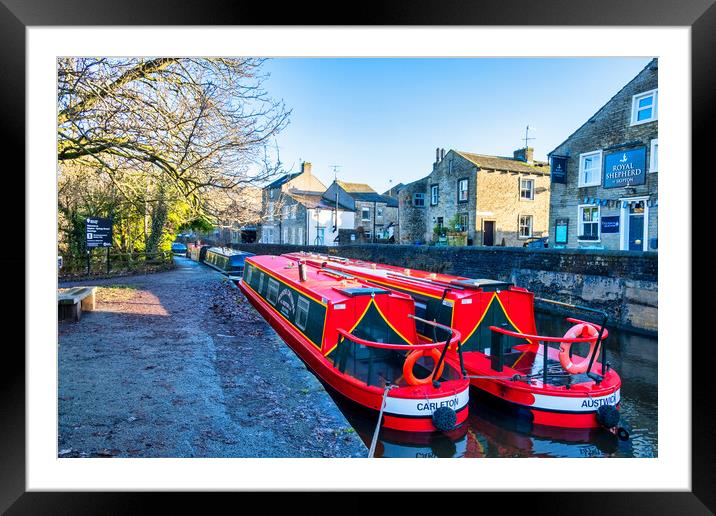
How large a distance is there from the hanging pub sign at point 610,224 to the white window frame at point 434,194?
10625 mm

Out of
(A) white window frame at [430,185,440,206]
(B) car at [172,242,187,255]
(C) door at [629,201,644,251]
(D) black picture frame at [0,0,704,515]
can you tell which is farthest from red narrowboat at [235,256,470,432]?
(B) car at [172,242,187,255]

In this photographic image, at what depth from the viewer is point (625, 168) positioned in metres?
13.5

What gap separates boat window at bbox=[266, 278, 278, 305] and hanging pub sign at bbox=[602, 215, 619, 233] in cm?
999

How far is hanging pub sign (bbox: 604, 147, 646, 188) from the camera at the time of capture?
1266cm

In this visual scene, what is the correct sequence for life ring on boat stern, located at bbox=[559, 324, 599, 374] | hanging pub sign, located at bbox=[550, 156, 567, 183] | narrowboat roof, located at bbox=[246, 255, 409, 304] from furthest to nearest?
hanging pub sign, located at bbox=[550, 156, 567, 183] < narrowboat roof, located at bbox=[246, 255, 409, 304] < life ring on boat stern, located at bbox=[559, 324, 599, 374]

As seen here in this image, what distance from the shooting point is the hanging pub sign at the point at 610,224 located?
13.1 m

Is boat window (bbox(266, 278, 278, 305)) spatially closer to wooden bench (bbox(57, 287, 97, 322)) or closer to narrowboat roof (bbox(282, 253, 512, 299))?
narrowboat roof (bbox(282, 253, 512, 299))

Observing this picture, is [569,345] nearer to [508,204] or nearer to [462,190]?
[508,204]
